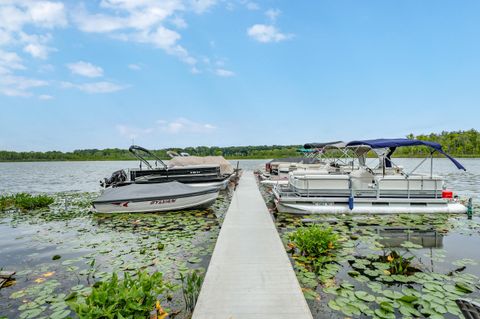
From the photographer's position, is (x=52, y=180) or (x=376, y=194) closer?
(x=376, y=194)

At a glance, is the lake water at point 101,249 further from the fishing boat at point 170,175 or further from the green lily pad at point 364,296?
the fishing boat at point 170,175

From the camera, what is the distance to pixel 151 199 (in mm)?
11625

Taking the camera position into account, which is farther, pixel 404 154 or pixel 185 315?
pixel 404 154

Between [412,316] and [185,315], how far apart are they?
3.30m

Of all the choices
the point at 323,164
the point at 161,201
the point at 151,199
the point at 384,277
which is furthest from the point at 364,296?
the point at 323,164

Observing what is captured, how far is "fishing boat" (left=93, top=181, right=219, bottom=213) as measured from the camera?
1158cm

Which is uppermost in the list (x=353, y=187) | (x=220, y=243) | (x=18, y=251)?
(x=353, y=187)

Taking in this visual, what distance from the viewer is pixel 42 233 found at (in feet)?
32.1

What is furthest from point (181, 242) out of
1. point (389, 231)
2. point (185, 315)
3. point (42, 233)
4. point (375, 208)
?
point (375, 208)

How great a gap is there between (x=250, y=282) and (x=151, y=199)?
771 centimetres

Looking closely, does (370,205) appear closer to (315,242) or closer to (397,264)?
(397,264)

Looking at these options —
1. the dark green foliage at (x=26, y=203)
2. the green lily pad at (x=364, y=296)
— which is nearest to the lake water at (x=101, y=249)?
the green lily pad at (x=364, y=296)

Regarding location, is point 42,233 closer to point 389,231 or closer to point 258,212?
point 258,212

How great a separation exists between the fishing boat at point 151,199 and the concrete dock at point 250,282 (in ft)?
14.2
